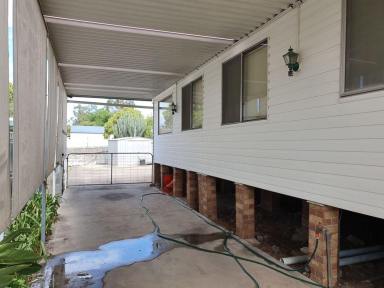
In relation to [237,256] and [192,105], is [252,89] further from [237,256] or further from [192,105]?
[192,105]

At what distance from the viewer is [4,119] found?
74.8 inches

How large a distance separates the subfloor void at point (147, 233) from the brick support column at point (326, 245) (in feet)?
0.83

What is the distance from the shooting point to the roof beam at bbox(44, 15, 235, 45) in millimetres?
4445

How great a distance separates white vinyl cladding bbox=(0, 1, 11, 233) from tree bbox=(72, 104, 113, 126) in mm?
50711

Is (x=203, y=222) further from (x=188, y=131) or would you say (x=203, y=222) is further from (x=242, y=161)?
(x=188, y=131)

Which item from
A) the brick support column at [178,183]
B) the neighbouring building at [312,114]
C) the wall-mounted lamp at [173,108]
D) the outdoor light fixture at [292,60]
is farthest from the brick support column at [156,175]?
the outdoor light fixture at [292,60]

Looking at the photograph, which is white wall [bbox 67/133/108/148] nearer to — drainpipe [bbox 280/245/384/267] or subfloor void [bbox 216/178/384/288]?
subfloor void [bbox 216/178/384/288]

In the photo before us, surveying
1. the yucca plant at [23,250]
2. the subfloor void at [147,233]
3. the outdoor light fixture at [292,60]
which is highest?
the outdoor light fixture at [292,60]

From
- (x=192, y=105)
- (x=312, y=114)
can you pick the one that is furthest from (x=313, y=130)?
(x=192, y=105)

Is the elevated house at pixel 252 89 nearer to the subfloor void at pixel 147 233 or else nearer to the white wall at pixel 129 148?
the subfloor void at pixel 147 233

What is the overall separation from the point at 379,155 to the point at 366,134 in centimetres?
22

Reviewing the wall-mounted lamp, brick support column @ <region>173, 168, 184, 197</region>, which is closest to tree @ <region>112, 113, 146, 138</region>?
brick support column @ <region>173, 168, 184, 197</region>

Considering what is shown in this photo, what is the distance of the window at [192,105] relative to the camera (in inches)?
280

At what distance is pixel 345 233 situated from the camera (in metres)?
4.87
